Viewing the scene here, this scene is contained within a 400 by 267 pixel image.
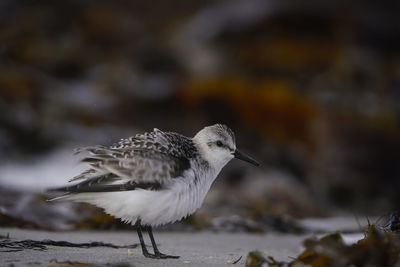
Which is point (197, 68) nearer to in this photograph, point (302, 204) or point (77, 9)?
point (77, 9)

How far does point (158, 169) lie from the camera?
3570mm

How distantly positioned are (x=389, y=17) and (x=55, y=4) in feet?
20.9

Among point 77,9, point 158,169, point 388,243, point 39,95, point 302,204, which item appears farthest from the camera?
point 77,9

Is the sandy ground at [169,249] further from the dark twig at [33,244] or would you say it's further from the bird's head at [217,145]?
the bird's head at [217,145]

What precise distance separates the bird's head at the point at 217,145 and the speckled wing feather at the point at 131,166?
0.29 meters

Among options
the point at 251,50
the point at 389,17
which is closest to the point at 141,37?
the point at 251,50

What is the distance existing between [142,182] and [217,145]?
29.4 inches

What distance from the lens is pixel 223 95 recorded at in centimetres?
963

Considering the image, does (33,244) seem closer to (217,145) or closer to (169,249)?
(169,249)

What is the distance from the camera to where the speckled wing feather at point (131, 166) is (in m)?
3.49

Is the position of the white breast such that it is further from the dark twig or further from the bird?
the dark twig

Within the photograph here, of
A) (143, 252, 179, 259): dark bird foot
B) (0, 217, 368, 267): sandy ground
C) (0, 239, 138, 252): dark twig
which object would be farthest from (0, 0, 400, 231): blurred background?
(143, 252, 179, 259): dark bird foot

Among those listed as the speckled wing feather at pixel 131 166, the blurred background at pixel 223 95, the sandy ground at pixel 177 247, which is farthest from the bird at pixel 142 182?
the blurred background at pixel 223 95

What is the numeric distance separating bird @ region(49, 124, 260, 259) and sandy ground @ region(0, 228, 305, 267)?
0.19 meters
